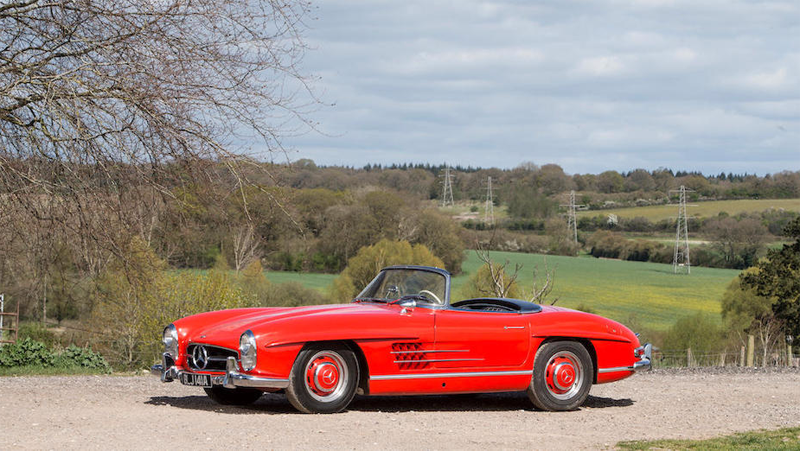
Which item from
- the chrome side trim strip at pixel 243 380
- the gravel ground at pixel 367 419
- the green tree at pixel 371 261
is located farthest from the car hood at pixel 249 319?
the green tree at pixel 371 261

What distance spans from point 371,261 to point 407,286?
59326 mm

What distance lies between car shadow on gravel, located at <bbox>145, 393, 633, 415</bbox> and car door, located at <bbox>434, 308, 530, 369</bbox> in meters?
0.58

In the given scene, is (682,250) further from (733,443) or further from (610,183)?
(733,443)

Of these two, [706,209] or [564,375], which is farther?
[706,209]

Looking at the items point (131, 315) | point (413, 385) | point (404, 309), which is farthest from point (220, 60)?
point (131, 315)

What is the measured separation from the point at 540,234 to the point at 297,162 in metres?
87.0

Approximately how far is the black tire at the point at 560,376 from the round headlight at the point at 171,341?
351 cm

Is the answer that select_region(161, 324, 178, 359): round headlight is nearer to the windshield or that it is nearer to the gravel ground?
the gravel ground

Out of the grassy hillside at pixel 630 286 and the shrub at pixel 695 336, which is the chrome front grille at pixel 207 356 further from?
the grassy hillside at pixel 630 286

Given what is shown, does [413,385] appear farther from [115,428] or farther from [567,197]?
[567,197]

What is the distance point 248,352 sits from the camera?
7.62m

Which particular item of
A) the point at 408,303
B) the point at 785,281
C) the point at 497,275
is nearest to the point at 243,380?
the point at 408,303

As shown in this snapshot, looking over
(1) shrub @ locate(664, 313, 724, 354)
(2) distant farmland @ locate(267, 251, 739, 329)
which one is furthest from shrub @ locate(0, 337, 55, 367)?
(1) shrub @ locate(664, 313, 724, 354)

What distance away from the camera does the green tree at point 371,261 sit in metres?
66.9
